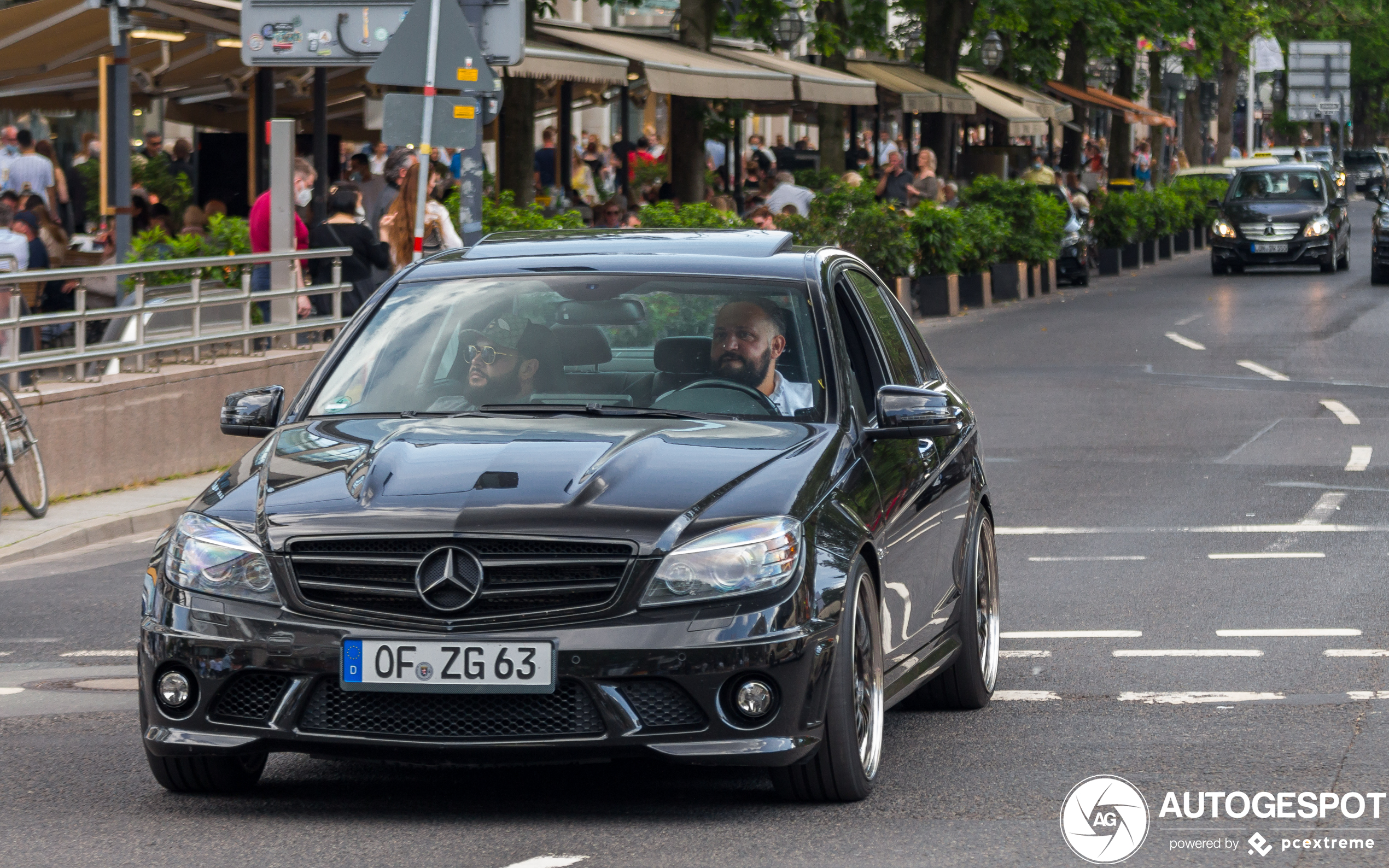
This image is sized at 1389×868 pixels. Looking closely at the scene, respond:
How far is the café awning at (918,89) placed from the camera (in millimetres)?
37062

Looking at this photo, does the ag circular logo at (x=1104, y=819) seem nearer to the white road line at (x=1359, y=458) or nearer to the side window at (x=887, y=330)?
the side window at (x=887, y=330)

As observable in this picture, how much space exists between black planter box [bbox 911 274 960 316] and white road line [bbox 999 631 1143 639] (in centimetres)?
2036

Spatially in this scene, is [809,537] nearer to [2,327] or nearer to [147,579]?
[147,579]

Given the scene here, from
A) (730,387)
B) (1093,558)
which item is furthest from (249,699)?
(1093,558)

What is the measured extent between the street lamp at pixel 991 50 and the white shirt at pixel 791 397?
1625 inches

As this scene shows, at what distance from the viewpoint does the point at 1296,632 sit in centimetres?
889

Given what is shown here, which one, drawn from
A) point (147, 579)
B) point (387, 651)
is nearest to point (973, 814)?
point (387, 651)

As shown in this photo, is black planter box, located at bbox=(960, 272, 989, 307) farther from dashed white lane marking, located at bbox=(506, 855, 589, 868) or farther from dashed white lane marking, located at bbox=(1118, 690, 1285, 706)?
dashed white lane marking, located at bbox=(506, 855, 589, 868)

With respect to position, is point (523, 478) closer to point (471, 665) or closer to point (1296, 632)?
point (471, 665)

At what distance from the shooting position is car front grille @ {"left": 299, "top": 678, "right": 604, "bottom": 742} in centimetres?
541

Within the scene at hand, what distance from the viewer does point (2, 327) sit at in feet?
42.0

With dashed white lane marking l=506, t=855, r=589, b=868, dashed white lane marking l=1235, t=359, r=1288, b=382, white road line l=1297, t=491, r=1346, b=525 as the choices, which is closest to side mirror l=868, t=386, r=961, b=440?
dashed white lane marking l=506, t=855, r=589, b=868

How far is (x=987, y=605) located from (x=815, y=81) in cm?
2244

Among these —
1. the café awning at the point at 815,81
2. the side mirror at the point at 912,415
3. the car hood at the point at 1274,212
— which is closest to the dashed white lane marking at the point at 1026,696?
the side mirror at the point at 912,415
